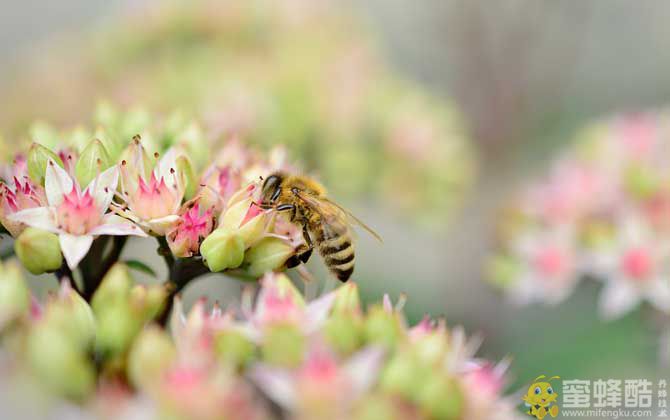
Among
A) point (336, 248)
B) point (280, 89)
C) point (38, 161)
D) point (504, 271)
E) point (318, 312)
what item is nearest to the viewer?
point (318, 312)

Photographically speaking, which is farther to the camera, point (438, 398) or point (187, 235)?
point (187, 235)

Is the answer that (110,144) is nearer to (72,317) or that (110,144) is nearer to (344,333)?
(72,317)

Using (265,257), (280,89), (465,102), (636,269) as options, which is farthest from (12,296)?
(465,102)

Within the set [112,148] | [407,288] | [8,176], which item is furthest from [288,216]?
[407,288]

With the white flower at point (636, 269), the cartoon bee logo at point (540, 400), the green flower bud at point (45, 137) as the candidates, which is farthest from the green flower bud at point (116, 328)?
the white flower at point (636, 269)

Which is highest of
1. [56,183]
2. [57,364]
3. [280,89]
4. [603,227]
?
[280,89]

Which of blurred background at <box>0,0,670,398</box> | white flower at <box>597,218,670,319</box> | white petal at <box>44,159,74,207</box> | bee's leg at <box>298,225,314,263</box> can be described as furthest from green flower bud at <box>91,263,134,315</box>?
white flower at <box>597,218,670,319</box>

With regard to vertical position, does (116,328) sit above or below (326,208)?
below
